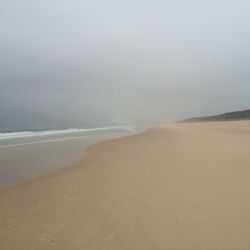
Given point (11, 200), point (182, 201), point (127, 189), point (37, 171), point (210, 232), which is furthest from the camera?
point (37, 171)

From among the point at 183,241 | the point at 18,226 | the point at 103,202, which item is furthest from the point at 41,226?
the point at 183,241

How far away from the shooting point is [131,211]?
5465 millimetres

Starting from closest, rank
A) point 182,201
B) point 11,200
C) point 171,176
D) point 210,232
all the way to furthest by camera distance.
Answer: point 210,232, point 182,201, point 11,200, point 171,176

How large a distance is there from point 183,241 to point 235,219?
4.25 feet

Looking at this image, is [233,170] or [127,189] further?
[233,170]

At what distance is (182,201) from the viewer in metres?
5.98

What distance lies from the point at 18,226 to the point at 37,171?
18.7ft

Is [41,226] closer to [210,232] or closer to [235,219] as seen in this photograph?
[210,232]

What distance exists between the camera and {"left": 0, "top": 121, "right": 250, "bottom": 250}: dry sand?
169 inches

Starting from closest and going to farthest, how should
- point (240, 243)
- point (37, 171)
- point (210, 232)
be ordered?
point (240, 243) < point (210, 232) < point (37, 171)

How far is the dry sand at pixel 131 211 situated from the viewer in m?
4.29

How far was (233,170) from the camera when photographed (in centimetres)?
894

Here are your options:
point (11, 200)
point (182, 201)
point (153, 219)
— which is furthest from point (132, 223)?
point (11, 200)

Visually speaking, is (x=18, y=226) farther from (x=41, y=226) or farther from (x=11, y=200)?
(x=11, y=200)
